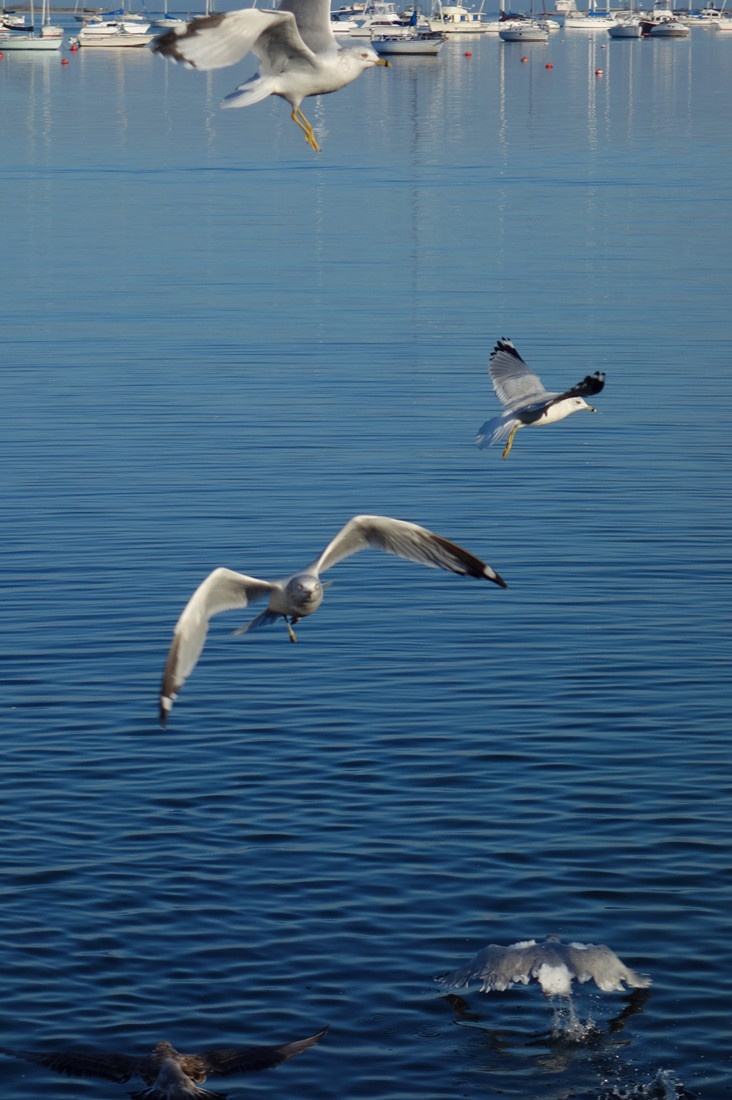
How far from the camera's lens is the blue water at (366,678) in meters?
13.4

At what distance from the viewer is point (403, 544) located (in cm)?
1292

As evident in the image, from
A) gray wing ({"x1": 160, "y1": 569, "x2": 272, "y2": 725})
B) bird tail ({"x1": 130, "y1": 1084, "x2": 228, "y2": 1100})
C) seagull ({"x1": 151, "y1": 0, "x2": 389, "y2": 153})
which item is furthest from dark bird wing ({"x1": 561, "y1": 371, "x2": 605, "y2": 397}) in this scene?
bird tail ({"x1": 130, "y1": 1084, "x2": 228, "y2": 1100})

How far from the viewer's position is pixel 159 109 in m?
116

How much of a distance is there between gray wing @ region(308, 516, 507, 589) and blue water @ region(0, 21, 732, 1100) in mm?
3165

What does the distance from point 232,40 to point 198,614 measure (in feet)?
12.1

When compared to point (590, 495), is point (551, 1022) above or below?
below

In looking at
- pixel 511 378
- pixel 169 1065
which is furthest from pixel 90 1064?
pixel 511 378

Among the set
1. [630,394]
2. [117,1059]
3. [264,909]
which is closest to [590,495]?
[630,394]

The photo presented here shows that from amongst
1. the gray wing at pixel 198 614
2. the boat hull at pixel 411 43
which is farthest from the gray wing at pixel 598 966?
the boat hull at pixel 411 43

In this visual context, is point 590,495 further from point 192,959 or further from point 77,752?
point 192,959

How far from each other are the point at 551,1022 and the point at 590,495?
1392 centimetres

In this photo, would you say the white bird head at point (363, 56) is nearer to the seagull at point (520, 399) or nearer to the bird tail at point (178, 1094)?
the seagull at point (520, 399)

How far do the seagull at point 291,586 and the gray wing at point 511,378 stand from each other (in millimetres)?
3799

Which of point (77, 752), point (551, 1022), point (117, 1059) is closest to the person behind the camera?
point (117, 1059)
